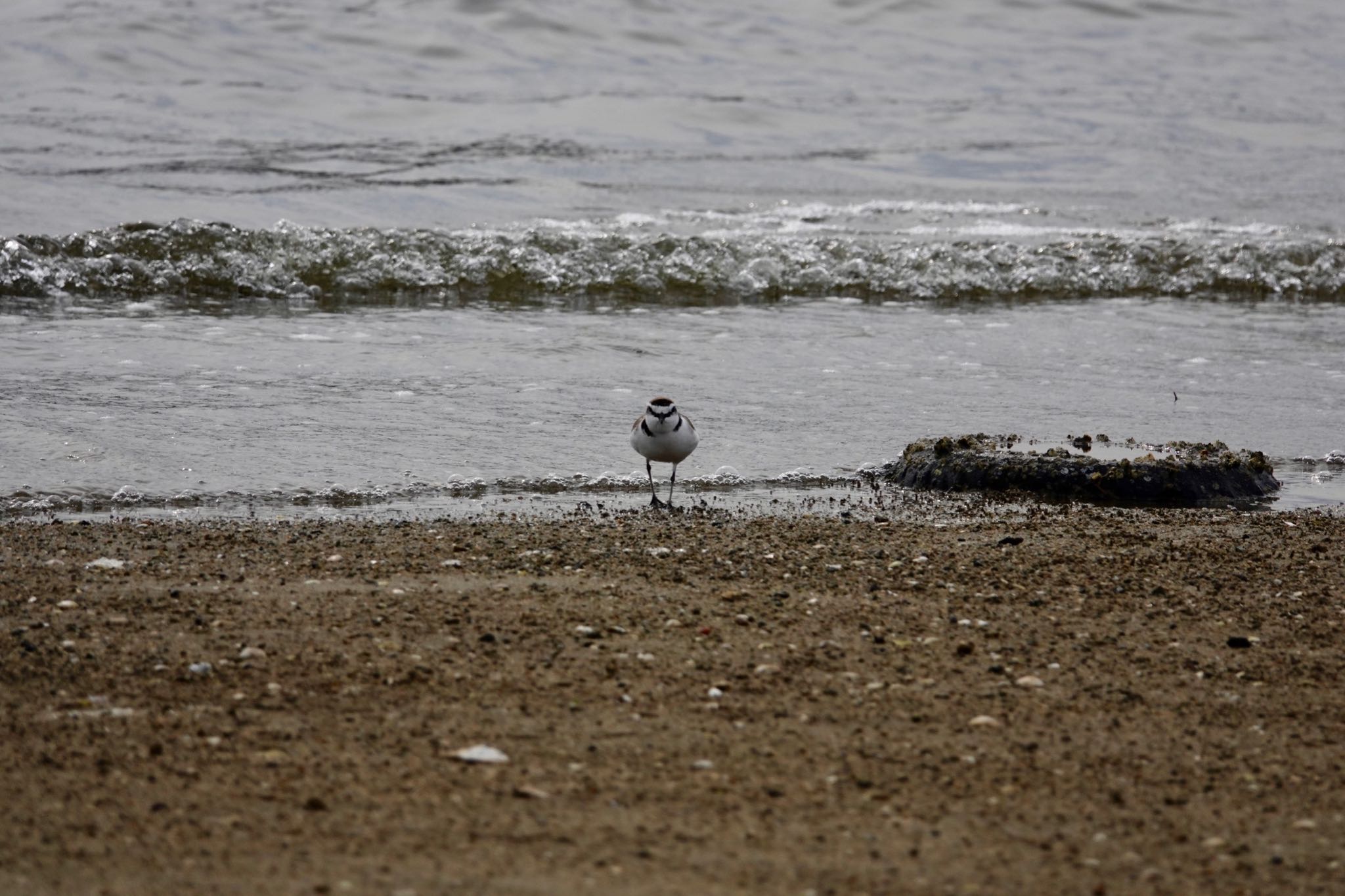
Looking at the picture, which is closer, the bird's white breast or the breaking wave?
the bird's white breast

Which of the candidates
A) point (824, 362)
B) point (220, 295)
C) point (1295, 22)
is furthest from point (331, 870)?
point (1295, 22)

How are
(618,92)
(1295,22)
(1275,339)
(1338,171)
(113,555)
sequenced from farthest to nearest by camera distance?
(1295,22), (618,92), (1338,171), (1275,339), (113,555)

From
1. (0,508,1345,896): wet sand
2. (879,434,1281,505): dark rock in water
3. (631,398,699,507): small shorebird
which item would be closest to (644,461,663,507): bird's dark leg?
(631,398,699,507): small shorebird

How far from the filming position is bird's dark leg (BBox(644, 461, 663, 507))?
23.9ft

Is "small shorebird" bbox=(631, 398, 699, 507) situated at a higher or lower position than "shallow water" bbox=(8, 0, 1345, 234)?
lower

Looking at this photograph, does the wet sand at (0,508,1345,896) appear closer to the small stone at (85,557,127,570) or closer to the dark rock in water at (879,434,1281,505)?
the small stone at (85,557,127,570)

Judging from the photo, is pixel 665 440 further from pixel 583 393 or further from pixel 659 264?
pixel 659 264

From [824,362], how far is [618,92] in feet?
42.0

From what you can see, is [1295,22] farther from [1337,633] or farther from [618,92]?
[1337,633]

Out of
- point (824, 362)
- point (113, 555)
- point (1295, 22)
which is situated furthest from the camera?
point (1295, 22)

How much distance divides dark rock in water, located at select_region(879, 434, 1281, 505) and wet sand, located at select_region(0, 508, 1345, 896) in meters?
1.17

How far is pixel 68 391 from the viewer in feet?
28.7

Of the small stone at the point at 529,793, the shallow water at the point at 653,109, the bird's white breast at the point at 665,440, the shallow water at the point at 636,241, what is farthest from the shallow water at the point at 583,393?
the shallow water at the point at 653,109

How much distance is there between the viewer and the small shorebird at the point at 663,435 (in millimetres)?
7379
